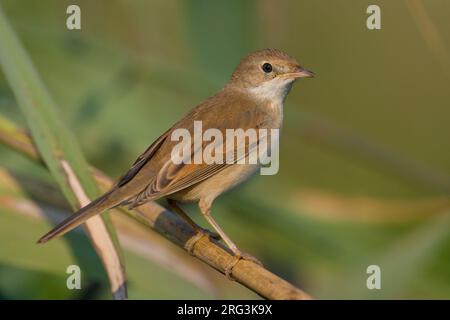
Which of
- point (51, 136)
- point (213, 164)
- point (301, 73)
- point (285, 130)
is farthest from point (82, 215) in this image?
point (285, 130)

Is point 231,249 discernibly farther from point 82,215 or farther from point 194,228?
point 82,215

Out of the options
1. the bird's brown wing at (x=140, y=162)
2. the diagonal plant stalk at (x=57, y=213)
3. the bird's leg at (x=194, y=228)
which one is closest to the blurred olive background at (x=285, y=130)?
the diagonal plant stalk at (x=57, y=213)

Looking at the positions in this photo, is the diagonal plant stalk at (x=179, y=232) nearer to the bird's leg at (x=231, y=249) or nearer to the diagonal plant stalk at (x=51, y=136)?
the bird's leg at (x=231, y=249)

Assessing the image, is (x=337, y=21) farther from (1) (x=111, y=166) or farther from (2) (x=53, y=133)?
(2) (x=53, y=133)

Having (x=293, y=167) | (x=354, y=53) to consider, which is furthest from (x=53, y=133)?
(x=354, y=53)

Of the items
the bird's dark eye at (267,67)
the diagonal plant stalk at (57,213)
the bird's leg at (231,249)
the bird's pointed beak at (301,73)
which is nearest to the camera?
the bird's leg at (231,249)

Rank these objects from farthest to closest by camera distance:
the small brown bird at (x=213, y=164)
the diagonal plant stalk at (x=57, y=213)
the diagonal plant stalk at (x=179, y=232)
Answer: the diagonal plant stalk at (x=57, y=213), the small brown bird at (x=213, y=164), the diagonal plant stalk at (x=179, y=232)

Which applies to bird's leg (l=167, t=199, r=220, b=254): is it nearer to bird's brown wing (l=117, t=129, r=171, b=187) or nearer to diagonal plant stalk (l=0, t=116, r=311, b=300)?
diagonal plant stalk (l=0, t=116, r=311, b=300)
